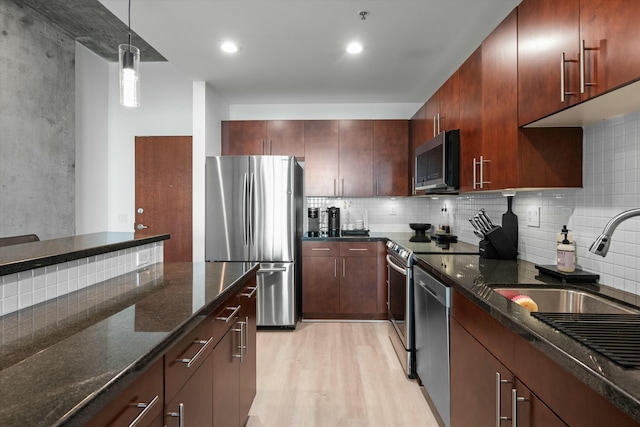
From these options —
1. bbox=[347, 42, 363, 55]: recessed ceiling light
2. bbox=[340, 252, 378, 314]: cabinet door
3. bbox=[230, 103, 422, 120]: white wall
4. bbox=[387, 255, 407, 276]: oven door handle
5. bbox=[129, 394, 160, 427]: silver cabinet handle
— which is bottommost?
bbox=[340, 252, 378, 314]: cabinet door

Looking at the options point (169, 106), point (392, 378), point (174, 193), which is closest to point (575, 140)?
point (392, 378)

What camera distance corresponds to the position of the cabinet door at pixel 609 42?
107 cm

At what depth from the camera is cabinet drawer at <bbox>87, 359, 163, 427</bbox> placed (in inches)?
29.5

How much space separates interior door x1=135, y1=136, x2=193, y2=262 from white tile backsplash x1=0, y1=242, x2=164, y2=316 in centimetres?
230

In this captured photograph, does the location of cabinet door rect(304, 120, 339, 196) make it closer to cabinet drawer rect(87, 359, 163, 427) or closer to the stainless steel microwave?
the stainless steel microwave

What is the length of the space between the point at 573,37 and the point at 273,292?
10.1ft

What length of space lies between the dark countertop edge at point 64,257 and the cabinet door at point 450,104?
2260 mm

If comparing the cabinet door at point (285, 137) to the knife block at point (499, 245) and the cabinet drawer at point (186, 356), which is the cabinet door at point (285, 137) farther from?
the cabinet drawer at point (186, 356)

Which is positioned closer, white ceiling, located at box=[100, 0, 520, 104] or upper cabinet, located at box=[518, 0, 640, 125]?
upper cabinet, located at box=[518, 0, 640, 125]

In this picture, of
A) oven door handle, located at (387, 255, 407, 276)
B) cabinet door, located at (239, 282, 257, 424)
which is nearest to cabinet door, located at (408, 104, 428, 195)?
oven door handle, located at (387, 255, 407, 276)

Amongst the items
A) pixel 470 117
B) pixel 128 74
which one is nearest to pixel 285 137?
pixel 470 117

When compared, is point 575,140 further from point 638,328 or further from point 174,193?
point 174,193

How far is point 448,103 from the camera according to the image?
2.88 metres

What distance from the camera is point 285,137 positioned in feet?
14.2
